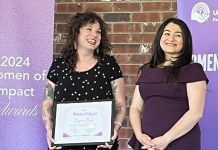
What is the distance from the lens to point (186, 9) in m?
3.50

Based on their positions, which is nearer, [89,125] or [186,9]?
[89,125]

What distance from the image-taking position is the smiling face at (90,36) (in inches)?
123

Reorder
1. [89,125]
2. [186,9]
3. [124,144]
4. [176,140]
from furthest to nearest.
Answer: [124,144]
[186,9]
[89,125]
[176,140]

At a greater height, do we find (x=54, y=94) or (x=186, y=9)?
(x=186, y=9)

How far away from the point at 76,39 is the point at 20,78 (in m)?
0.72

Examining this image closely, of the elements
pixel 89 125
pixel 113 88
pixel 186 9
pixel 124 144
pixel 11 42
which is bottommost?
pixel 124 144

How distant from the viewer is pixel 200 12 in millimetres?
3463

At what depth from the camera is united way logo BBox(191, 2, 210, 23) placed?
136 inches

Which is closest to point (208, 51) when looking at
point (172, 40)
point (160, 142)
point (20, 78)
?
point (172, 40)

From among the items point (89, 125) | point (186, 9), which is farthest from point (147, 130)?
point (186, 9)

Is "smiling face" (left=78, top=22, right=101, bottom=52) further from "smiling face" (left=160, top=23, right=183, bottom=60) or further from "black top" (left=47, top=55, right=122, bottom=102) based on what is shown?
"smiling face" (left=160, top=23, right=183, bottom=60)

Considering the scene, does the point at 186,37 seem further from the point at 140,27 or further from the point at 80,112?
the point at 140,27

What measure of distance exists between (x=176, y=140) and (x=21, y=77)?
4.91 feet

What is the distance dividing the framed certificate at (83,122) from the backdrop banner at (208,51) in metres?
0.84
